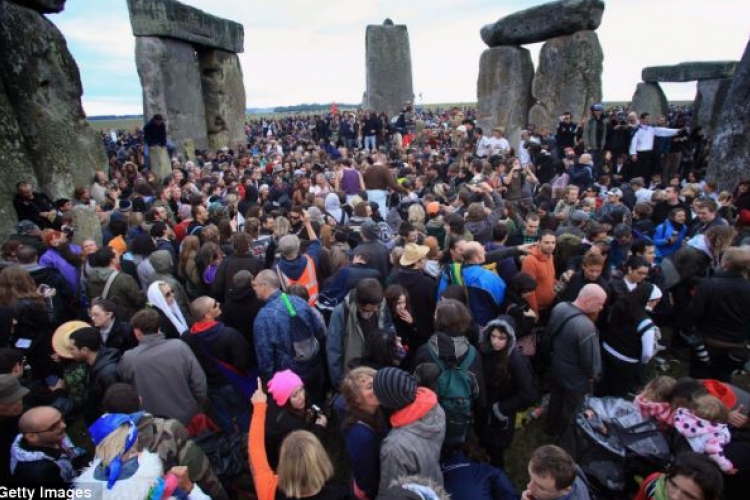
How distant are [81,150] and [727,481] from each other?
10333 mm

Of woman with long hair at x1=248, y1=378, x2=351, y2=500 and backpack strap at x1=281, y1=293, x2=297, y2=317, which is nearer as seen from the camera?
woman with long hair at x1=248, y1=378, x2=351, y2=500

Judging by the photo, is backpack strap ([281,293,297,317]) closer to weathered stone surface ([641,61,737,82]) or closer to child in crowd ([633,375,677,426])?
child in crowd ([633,375,677,426])

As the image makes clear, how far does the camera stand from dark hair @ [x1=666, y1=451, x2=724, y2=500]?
2047 millimetres

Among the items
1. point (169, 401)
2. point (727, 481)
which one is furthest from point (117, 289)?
point (727, 481)

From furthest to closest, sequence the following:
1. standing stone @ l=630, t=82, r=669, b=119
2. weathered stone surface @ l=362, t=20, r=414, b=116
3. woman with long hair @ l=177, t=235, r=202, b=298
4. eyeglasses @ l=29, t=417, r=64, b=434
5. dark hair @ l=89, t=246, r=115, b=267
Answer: weathered stone surface @ l=362, t=20, r=414, b=116 → standing stone @ l=630, t=82, r=669, b=119 → woman with long hair @ l=177, t=235, r=202, b=298 → dark hair @ l=89, t=246, r=115, b=267 → eyeglasses @ l=29, t=417, r=64, b=434

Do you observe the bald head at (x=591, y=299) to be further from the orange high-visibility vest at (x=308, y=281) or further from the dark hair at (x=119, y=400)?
the dark hair at (x=119, y=400)

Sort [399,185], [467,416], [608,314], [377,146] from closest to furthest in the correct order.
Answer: [467,416], [608,314], [399,185], [377,146]

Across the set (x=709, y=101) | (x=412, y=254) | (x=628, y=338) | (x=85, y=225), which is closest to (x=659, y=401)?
(x=628, y=338)

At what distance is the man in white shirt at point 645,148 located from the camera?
36.5 ft

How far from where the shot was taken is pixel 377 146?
61.1 feet

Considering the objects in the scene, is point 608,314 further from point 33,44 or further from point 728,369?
point 33,44

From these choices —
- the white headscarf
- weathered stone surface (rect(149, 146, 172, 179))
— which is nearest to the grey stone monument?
weathered stone surface (rect(149, 146, 172, 179))

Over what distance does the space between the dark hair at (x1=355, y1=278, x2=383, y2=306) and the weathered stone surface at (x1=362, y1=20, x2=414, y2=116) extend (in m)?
19.5

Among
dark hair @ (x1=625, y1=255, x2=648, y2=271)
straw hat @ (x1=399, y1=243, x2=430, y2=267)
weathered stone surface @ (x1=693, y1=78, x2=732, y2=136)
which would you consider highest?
weathered stone surface @ (x1=693, y1=78, x2=732, y2=136)
